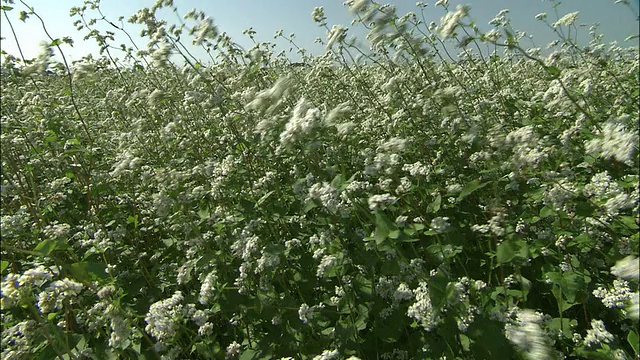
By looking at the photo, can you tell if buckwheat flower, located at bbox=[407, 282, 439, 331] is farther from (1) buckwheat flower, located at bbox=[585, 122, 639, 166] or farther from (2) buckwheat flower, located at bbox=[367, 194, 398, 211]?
(1) buckwheat flower, located at bbox=[585, 122, 639, 166]

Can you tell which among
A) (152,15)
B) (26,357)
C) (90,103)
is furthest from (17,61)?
(26,357)

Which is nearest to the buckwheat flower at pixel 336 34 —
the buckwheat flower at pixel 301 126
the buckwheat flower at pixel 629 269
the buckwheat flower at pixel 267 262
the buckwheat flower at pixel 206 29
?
the buckwheat flower at pixel 206 29

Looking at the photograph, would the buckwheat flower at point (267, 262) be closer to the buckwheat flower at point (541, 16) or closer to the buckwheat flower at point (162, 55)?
the buckwheat flower at point (162, 55)

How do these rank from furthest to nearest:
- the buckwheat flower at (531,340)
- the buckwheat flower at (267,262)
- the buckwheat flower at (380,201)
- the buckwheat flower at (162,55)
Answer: the buckwheat flower at (162,55), the buckwheat flower at (267,262), the buckwheat flower at (380,201), the buckwheat flower at (531,340)

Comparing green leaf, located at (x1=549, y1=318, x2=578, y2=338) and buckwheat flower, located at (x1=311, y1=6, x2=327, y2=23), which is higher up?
buckwheat flower, located at (x1=311, y1=6, x2=327, y2=23)

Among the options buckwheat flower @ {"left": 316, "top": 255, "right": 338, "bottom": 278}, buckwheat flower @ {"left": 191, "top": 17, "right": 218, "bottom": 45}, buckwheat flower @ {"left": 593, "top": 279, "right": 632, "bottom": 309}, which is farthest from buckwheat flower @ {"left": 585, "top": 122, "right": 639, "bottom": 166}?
buckwheat flower @ {"left": 191, "top": 17, "right": 218, "bottom": 45}

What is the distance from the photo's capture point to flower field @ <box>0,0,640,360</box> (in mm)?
2170

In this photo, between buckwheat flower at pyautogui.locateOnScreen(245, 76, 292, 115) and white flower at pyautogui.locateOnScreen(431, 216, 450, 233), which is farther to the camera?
buckwheat flower at pyautogui.locateOnScreen(245, 76, 292, 115)

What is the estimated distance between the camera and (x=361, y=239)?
2871 millimetres

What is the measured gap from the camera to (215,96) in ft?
12.1

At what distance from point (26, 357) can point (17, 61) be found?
4.75 metres

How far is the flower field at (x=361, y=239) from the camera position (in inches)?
85.4

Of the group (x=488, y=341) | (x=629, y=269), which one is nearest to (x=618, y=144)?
(x=629, y=269)

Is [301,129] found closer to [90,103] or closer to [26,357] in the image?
[26,357]
